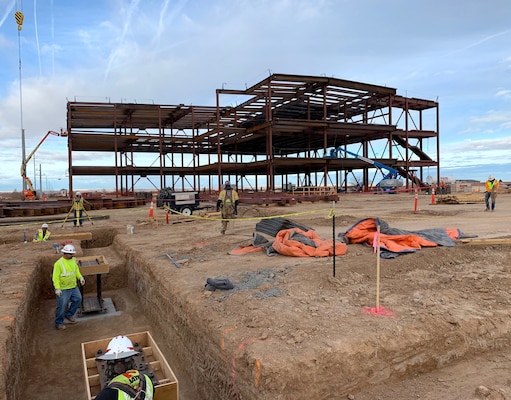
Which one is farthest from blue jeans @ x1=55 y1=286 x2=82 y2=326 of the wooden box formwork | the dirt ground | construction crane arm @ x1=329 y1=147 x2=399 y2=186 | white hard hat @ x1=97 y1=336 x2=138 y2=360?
construction crane arm @ x1=329 y1=147 x2=399 y2=186

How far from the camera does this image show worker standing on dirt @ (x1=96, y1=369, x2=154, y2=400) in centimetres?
329

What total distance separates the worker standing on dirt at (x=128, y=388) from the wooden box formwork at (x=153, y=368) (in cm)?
103

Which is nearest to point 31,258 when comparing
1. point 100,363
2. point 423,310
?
point 100,363

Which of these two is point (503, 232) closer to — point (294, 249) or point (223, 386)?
point (294, 249)

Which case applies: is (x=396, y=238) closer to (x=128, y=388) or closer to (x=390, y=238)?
(x=390, y=238)

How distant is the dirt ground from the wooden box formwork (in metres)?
0.65

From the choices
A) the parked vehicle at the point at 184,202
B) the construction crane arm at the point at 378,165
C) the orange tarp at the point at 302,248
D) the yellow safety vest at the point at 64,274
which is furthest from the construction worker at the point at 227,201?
the construction crane arm at the point at 378,165

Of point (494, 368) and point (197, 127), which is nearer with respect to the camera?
point (494, 368)

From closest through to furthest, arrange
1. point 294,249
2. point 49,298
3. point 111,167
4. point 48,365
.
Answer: point 48,365, point 294,249, point 49,298, point 111,167

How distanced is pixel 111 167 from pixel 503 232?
31.3m

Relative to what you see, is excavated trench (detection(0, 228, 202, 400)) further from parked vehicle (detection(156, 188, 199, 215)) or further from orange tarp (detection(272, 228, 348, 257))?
parked vehicle (detection(156, 188, 199, 215))

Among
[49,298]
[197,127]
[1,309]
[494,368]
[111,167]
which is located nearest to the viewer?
[494,368]

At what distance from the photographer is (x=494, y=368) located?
445 centimetres

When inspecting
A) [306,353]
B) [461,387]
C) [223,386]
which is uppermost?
[306,353]
